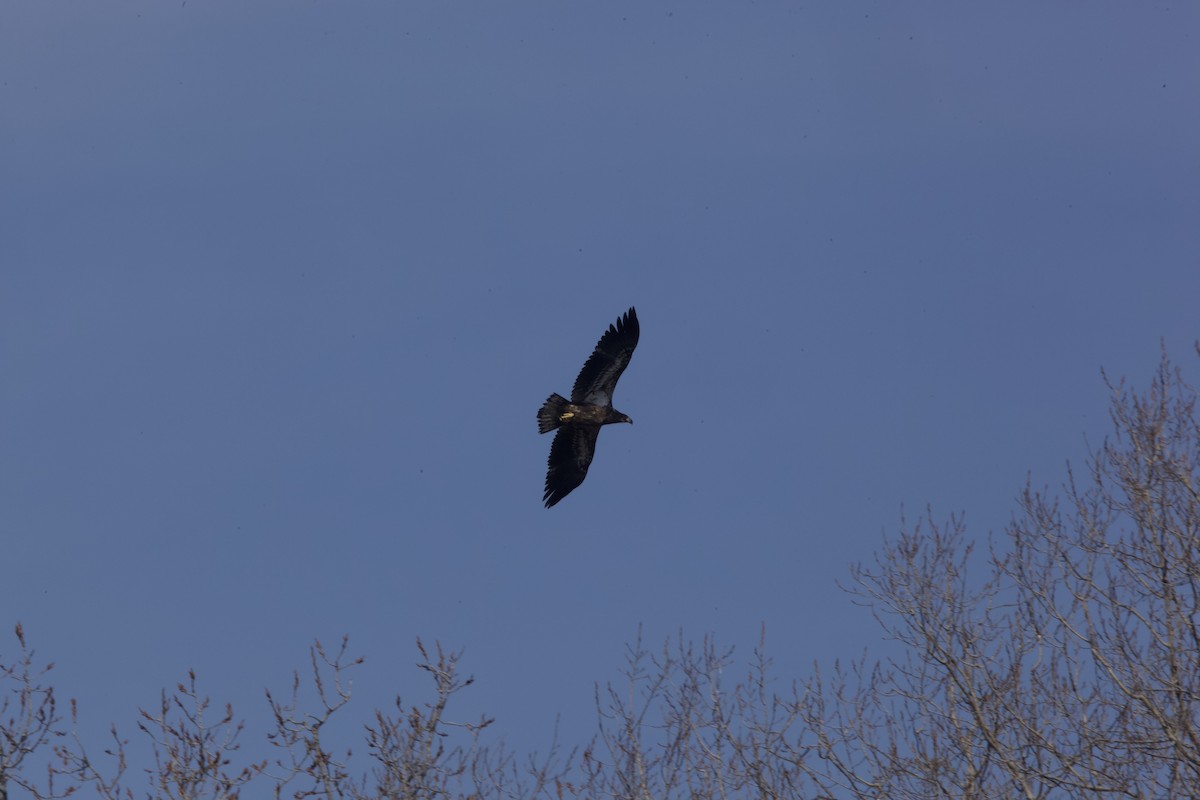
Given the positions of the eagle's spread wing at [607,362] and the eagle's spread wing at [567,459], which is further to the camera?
the eagle's spread wing at [567,459]

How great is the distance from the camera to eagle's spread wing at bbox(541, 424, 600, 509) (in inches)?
715

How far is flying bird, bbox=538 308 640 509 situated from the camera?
17.5m

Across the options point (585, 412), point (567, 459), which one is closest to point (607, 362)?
point (585, 412)

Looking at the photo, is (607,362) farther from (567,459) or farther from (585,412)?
(567,459)

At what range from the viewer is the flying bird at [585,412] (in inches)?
687

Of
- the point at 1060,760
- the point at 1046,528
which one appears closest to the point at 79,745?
the point at 1060,760

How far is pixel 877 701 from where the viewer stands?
13.8 metres

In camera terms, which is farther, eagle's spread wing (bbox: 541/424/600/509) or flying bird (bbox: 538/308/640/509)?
eagle's spread wing (bbox: 541/424/600/509)

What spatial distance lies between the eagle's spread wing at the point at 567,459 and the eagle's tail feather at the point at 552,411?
31 cm

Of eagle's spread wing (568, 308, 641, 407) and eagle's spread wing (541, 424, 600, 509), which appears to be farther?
eagle's spread wing (541, 424, 600, 509)

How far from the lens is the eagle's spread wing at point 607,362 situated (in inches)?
687

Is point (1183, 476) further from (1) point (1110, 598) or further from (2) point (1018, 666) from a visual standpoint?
(2) point (1018, 666)

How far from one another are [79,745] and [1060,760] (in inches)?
287

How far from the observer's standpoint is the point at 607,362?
17.5 meters
